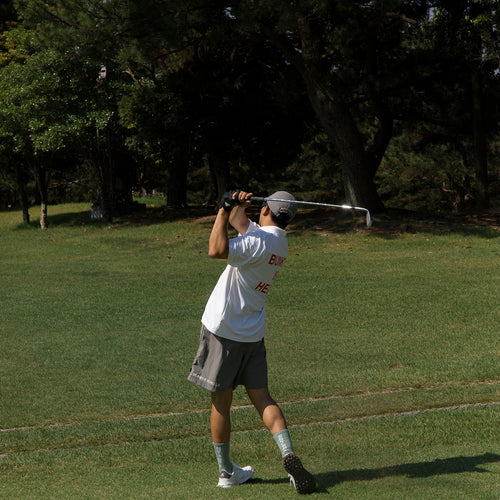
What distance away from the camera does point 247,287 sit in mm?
4168

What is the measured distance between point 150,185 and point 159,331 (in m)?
40.2

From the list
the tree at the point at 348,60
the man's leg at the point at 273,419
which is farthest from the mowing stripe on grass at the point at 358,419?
the tree at the point at 348,60

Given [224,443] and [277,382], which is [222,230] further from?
[277,382]

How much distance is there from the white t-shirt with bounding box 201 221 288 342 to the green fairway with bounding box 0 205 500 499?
968mm

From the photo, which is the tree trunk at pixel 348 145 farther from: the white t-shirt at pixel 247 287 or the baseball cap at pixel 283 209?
the white t-shirt at pixel 247 287

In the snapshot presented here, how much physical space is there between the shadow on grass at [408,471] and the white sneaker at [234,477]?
8cm

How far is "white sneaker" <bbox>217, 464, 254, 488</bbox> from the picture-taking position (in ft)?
13.6

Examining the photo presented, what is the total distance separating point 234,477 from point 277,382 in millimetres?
2753

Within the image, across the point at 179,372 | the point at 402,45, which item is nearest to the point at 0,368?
the point at 179,372

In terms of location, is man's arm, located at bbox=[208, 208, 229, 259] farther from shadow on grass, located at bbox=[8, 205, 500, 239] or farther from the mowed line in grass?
shadow on grass, located at bbox=[8, 205, 500, 239]

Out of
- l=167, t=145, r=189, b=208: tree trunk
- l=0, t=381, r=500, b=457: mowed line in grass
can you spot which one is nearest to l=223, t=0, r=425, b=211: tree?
l=167, t=145, r=189, b=208: tree trunk

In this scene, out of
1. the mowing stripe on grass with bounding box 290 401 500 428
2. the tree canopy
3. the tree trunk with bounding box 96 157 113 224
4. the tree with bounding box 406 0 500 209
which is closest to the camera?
the mowing stripe on grass with bounding box 290 401 500 428

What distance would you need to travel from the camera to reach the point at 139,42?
1834 centimetres

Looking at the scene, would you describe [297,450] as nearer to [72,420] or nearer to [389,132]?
[72,420]
